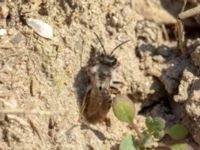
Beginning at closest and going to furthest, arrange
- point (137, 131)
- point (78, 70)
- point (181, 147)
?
point (181, 147)
point (137, 131)
point (78, 70)

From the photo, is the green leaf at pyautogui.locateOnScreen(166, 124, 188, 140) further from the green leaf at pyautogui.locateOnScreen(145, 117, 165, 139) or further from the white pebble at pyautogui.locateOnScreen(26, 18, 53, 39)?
the white pebble at pyautogui.locateOnScreen(26, 18, 53, 39)

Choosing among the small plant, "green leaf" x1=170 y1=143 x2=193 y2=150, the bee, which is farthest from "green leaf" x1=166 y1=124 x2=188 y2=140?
the bee

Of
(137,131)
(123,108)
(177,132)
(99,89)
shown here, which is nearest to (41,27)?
(99,89)

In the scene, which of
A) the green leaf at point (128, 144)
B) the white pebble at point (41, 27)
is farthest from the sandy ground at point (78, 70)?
the green leaf at point (128, 144)

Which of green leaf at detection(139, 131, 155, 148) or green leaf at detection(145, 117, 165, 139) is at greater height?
green leaf at detection(145, 117, 165, 139)

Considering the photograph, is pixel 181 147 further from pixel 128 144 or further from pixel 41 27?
pixel 41 27

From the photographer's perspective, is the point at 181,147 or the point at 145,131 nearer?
the point at 181,147
